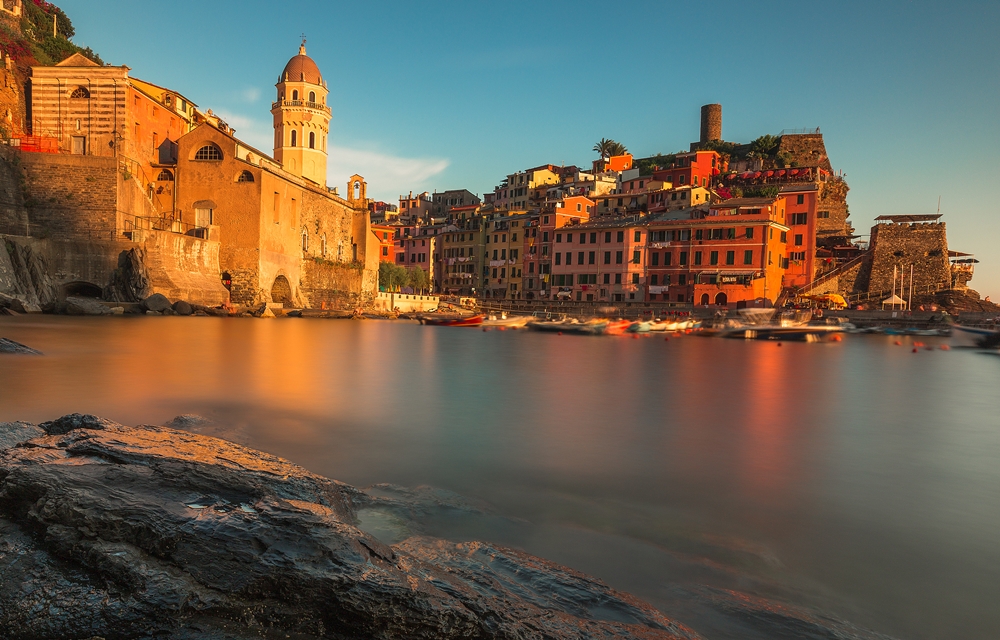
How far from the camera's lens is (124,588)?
2717 mm

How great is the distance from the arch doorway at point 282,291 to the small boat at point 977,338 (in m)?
41.9

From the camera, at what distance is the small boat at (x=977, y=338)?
110 ft

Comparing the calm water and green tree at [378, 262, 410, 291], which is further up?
green tree at [378, 262, 410, 291]

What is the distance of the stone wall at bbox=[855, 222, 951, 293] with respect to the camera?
165ft

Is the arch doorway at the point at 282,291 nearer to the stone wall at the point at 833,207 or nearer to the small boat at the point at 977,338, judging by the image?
the small boat at the point at 977,338

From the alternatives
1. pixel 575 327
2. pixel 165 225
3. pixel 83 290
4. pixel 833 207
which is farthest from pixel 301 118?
pixel 833 207

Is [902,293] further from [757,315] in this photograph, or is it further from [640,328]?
Result: [640,328]

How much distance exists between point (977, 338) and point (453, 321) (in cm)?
3147

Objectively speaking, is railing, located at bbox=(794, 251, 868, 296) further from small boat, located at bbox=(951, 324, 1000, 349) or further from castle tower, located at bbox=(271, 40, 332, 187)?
castle tower, located at bbox=(271, 40, 332, 187)

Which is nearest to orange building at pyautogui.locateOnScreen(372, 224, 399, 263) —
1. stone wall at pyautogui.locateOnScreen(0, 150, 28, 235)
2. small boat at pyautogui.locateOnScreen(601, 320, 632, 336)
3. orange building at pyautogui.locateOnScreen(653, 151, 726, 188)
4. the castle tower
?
the castle tower

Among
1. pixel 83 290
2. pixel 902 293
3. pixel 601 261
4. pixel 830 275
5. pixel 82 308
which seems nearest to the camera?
pixel 82 308

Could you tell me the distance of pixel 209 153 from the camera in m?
39.2

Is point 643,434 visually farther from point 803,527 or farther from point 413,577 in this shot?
point 413,577

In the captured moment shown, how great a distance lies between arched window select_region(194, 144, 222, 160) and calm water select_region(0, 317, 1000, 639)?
76.4 feet
